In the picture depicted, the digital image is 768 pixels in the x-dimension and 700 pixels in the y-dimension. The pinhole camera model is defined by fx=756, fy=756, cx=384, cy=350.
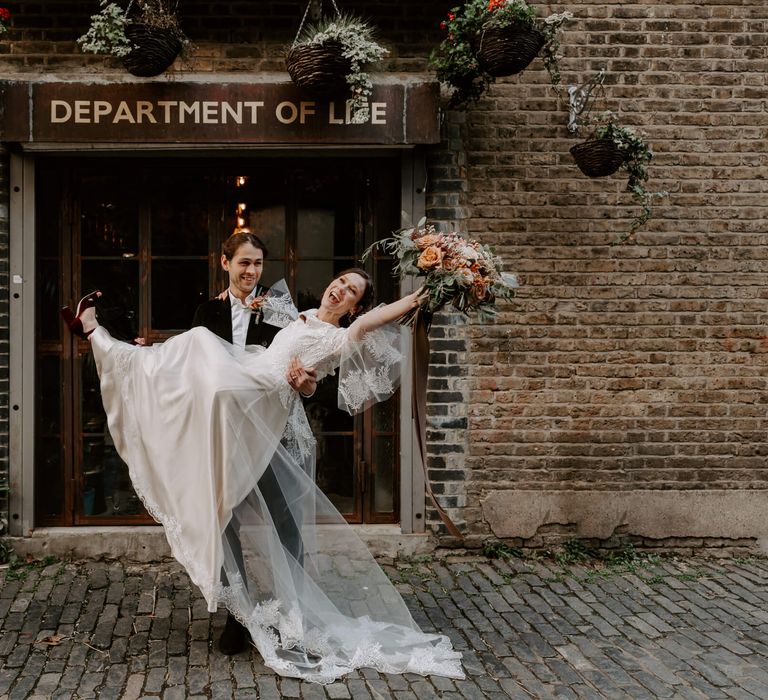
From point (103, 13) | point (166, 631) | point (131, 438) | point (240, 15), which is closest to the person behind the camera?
point (131, 438)

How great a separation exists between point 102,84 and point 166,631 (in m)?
3.51

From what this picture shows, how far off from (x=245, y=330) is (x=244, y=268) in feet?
1.21

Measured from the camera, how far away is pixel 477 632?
432 centimetres

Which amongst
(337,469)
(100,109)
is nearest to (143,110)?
(100,109)

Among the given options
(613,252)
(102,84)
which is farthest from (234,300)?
(613,252)

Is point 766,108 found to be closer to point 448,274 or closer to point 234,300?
point 448,274

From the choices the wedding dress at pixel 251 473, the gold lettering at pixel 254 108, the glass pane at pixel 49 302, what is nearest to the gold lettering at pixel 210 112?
the gold lettering at pixel 254 108

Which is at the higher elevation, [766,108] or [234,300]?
[766,108]

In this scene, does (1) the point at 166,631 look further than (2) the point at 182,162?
No

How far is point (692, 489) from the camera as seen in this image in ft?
18.5

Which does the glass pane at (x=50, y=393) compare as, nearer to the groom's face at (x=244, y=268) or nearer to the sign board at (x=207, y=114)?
the sign board at (x=207, y=114)

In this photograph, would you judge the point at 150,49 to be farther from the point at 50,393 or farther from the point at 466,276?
the point at 466,276

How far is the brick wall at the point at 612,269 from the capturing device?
5508 mm

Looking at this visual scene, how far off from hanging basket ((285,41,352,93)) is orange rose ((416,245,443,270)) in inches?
72.8
